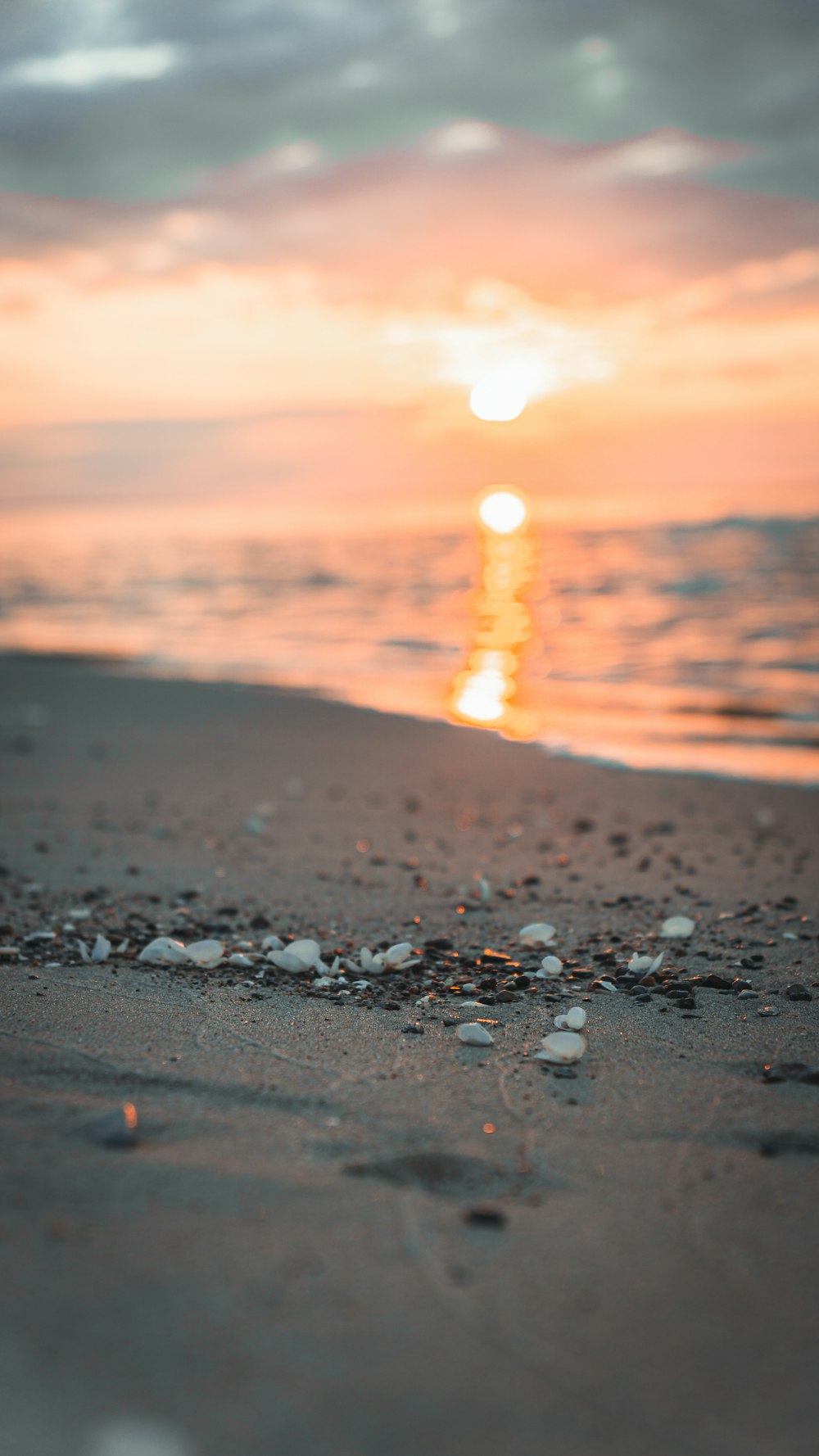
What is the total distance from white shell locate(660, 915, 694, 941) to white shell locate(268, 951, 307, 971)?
1.54 metres

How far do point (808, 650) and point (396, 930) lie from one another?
13.2 metres

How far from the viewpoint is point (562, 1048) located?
302 cm

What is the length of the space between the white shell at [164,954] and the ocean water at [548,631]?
5775 millimetres

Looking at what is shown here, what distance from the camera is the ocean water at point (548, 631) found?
11258 mm

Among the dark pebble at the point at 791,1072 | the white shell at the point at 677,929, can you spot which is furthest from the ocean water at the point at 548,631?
the dark pebble at the point at 791,1072

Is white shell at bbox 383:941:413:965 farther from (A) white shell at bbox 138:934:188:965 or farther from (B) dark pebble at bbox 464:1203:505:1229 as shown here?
(B) dark pebble at bbox 464:1203:505:1229

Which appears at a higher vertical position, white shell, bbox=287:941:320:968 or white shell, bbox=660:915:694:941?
white shell, bbox=660:915:694:941

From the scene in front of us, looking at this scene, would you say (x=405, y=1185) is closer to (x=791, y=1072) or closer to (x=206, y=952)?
(x=791, y=1072)

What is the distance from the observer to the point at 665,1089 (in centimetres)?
288

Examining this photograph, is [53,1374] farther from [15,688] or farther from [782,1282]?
[15,688]

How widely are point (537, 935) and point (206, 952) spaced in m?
1.35

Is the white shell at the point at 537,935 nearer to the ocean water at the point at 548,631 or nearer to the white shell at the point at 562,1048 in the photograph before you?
the white shell at the point at 562,1048

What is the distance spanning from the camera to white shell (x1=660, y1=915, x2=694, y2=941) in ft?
14.0

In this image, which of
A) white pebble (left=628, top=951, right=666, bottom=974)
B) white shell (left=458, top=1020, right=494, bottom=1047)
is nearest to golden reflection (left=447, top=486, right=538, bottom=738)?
white pebble (left=628, top=951, right=666, bottom=974)
